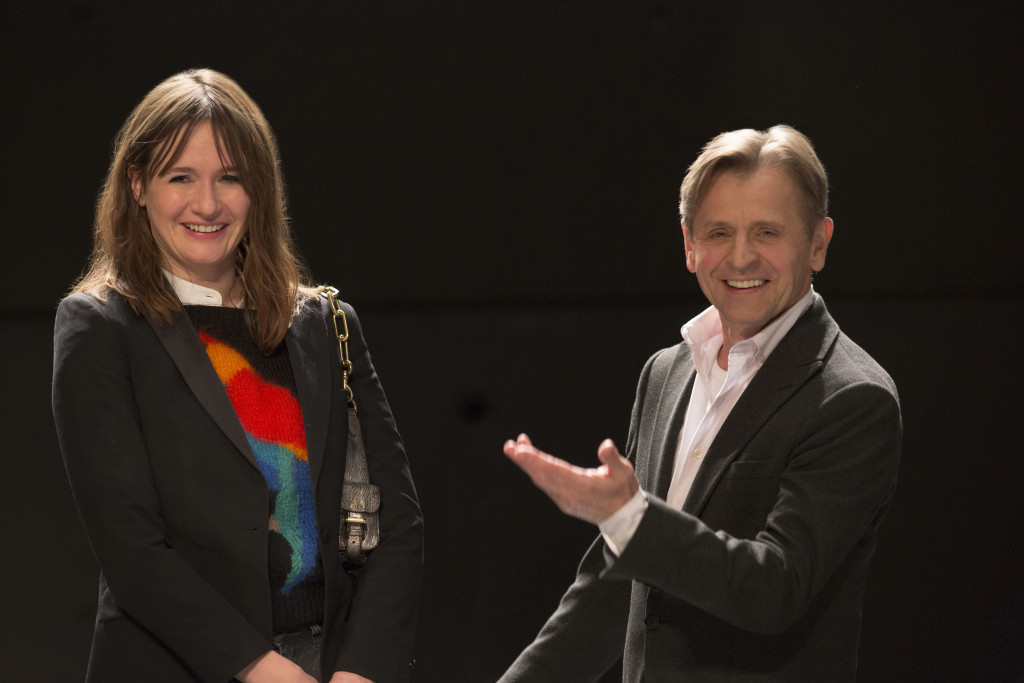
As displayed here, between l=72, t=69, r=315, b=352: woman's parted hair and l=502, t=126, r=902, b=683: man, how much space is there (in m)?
0.71

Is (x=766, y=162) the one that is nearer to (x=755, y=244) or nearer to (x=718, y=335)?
(x=755, y=244)

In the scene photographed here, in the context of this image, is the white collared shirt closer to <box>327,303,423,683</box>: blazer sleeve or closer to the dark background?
<box>327,303,423,683</box>: blazer sleeve

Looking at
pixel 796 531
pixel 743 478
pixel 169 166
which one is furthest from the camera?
pixel 169 166

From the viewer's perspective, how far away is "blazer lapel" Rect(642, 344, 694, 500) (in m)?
1.94

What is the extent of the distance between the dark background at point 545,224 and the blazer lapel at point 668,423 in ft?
3.84

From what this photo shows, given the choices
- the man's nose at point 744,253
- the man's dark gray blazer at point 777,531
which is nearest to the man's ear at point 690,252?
the man's nose at point 744,253

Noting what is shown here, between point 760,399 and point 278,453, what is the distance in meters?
0.83

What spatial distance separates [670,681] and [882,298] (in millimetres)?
1807

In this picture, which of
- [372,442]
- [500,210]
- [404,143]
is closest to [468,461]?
[500,210]

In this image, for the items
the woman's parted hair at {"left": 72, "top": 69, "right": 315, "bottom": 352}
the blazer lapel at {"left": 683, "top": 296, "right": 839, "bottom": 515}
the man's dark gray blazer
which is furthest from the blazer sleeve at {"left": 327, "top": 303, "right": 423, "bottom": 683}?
the blazer lapel at {"left": 683, "top": 296, "right": 839, "bottom": 515}

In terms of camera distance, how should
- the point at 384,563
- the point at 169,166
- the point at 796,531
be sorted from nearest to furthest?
the point at 796,531
the point at 169,166
the point at 384,563

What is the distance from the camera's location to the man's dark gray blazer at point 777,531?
1.57 meters

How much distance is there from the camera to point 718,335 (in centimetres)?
204

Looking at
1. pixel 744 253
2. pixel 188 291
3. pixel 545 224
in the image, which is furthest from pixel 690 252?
pixel 545 224
